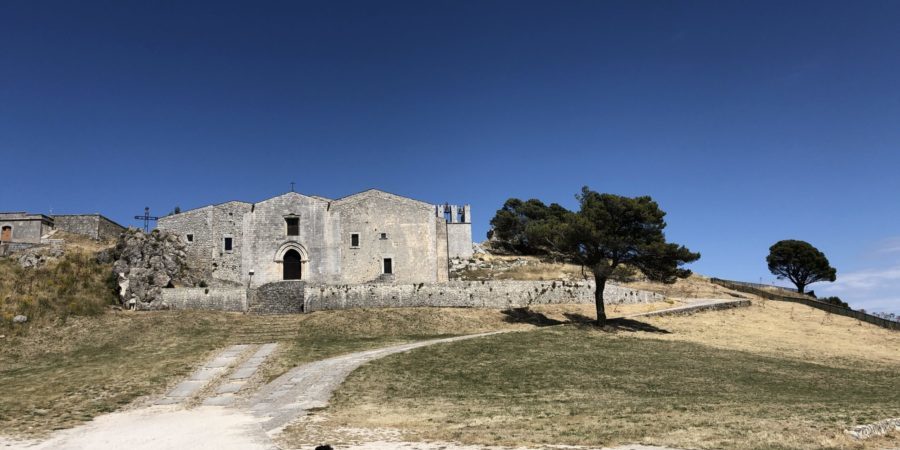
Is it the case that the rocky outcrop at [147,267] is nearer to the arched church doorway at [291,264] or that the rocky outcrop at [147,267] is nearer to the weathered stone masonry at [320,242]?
the weathered stone masonry at [320,242]

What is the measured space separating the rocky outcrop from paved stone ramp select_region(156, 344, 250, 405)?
448 inches

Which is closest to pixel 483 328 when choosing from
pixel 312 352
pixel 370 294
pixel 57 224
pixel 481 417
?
pixel 370 294

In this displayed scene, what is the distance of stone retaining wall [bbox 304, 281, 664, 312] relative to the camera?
38.1 m

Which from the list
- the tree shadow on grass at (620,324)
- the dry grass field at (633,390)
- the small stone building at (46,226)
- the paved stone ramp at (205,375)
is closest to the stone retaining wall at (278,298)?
the paved stone ramp at (205,375)

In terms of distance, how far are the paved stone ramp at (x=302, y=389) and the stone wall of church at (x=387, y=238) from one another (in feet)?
57.4

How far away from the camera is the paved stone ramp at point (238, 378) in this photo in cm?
1888

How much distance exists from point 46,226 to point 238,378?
3348cm

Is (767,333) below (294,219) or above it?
below

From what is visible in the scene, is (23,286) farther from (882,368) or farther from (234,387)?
(882,368)

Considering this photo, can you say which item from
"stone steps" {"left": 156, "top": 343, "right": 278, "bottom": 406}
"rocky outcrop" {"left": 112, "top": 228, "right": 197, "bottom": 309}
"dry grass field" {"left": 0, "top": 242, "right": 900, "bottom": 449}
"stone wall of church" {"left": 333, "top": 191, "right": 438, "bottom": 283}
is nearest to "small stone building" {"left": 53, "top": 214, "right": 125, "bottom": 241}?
"dry grass field" {"left": 0, "top": 242, "right": 900, "bottom": 449}

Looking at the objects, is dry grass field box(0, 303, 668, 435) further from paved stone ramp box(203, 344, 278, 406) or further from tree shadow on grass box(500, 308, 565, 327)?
paved stone ramp box(203, 344, 278, 406)

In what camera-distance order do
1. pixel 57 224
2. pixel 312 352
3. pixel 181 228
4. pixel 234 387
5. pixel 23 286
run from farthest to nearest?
1. pixel 57 224
2. pixel 181 228
3. pixel 23 286
4. pixel 312 352
5. pixel 234 387

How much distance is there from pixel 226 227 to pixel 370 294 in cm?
1285

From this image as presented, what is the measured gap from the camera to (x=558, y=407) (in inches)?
639
